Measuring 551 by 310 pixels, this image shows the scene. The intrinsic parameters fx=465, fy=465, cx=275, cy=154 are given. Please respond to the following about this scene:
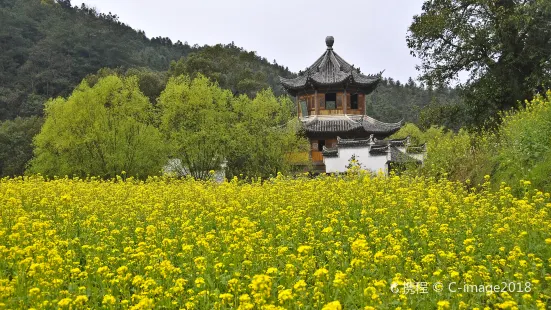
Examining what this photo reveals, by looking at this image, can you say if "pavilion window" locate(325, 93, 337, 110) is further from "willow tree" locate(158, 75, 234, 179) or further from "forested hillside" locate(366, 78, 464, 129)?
"forested hillside" locate(366, 78, 464, 129)

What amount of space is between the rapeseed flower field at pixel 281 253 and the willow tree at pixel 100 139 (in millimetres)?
15718

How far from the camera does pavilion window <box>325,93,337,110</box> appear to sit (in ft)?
115

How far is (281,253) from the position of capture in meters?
4.99

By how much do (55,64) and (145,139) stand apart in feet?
166

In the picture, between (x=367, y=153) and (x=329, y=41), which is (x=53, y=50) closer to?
(x=329, y=41)

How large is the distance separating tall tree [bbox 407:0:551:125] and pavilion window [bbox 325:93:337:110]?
16989mm

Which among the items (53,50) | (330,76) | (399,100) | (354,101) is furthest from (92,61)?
(399,100)

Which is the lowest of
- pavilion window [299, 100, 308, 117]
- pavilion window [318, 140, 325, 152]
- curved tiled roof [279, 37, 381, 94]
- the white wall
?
the white wall

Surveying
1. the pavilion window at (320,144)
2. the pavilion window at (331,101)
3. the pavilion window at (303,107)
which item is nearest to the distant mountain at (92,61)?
the pavilion window at (331,101)

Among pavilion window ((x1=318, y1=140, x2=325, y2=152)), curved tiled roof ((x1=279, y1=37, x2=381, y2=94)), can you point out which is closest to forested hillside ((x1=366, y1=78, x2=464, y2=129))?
curved tiled roof ((x1=279, y1=37, x2=381, y2=94))

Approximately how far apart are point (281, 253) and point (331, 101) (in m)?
30.8

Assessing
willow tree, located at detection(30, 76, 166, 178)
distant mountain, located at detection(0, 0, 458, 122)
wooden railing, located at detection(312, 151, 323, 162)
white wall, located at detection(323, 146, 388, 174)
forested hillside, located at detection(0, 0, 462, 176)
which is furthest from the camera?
distant mountain, located at detection(0, 0, 458, 122)

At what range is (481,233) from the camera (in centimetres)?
604

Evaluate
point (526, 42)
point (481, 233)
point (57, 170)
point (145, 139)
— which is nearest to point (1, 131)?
point (57, 170)
